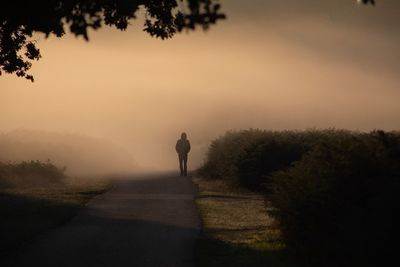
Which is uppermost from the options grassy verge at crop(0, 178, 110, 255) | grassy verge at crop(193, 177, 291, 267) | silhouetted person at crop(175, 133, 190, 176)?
silhouetted person at crop(175, 133, 190, 176)

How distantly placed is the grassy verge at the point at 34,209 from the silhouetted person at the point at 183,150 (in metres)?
8.56

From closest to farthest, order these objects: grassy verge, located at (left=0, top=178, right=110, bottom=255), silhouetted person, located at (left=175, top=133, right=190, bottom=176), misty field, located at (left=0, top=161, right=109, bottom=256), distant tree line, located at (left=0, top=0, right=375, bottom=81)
Answer: distant tree line, located at (left=0, top=0, right=375, bottom=81), grassy verge, located at (left=0, top=178, right=110, bottom=255), misty field, located at (left=0, top=161, right=109, bottom=256), silhouetted person, located at (left=175, top=133, right=190, bottom=176)

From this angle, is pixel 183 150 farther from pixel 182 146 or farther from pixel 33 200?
pixel 33 200

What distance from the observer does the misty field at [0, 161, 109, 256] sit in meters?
15.1

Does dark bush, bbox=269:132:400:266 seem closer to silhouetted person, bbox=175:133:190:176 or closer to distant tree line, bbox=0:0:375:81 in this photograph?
distant tree line, bbox=0:0:375:81

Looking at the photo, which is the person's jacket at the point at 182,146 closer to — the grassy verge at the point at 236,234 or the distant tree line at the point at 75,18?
the grassy verge at the point at 236,234

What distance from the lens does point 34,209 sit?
1889cm

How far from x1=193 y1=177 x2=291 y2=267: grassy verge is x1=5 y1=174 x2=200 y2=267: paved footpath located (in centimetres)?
39

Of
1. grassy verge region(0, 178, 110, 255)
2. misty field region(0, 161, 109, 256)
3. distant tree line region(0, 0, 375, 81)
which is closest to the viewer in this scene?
distant tree line region(0, 0, 375, 81)

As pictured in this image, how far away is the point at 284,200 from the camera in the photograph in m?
→ 11.8

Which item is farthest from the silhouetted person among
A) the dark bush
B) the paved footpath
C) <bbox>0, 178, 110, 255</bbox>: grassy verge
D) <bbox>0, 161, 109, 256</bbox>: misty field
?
the dark bush

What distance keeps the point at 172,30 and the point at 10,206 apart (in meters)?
8.12

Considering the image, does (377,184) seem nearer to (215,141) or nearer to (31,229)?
(31,229)

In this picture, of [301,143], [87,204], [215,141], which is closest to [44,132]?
[215,141]
